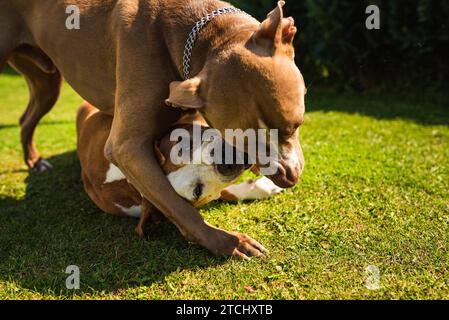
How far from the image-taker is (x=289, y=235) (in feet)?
11.2

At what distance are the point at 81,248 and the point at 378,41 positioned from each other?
5.14m

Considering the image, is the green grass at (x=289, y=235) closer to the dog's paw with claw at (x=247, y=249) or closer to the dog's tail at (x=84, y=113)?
the dog's paw with claw at (x=247, y=249)

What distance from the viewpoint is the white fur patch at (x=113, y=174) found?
147 inches

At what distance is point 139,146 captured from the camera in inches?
128

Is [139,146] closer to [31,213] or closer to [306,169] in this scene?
[31,213]

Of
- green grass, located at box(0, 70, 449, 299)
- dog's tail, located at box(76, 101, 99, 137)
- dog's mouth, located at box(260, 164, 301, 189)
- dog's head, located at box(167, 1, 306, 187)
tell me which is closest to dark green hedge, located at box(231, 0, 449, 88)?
green grass, located at box(0, 70, 449, 299)

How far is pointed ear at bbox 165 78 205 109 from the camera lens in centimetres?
281

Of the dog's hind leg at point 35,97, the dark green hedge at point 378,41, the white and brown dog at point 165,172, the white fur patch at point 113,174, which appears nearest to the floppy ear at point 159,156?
the white and brown dog at point 165,172

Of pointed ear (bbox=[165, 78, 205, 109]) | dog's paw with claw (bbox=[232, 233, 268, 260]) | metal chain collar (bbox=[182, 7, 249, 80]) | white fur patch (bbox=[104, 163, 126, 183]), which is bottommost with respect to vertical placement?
dog's paw with claw (bbox=[232, 233, 268, 260])

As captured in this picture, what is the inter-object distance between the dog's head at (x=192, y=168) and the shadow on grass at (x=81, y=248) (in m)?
0.35

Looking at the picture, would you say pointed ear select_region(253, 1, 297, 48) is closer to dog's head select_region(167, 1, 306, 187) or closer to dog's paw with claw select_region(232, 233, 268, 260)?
dog's head select_region(167, 1, 306, 187)

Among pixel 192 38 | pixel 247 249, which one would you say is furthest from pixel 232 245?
pixel 192 38

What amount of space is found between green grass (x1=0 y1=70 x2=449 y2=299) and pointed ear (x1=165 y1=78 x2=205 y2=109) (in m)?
0.94

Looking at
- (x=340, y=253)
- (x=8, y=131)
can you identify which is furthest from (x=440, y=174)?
(x=8, y=131)
